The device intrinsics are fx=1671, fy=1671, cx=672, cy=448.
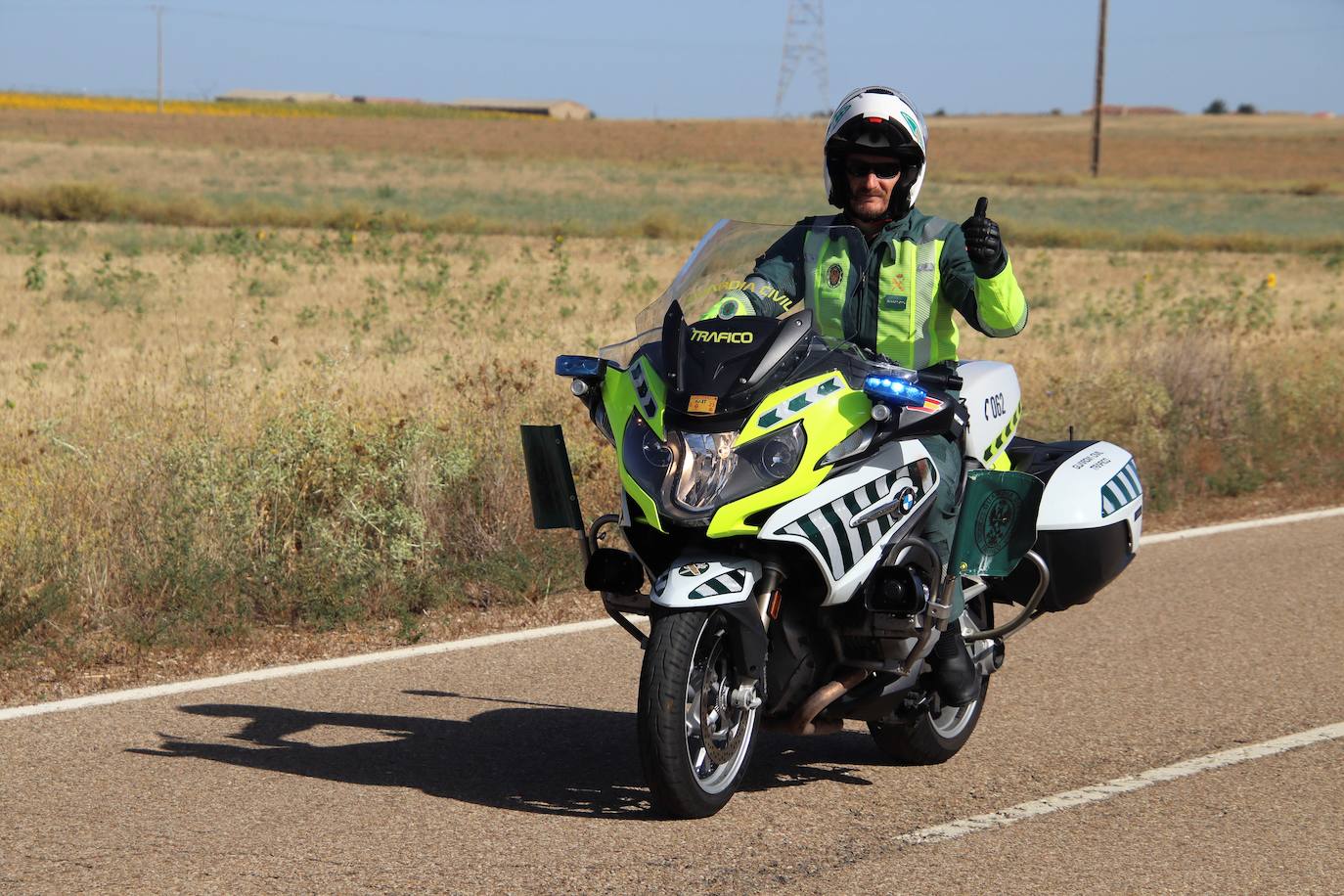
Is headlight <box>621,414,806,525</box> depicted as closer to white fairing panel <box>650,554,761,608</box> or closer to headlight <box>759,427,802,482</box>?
headlight <box>759,427,802,482</box>

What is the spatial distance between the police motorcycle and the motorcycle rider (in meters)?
0.08

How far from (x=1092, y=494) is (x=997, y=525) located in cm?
57

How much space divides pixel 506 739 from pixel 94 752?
1374 millimetres

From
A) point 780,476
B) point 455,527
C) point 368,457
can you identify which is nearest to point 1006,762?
point 780,476

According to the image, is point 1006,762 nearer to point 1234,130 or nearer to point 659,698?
point 659,698

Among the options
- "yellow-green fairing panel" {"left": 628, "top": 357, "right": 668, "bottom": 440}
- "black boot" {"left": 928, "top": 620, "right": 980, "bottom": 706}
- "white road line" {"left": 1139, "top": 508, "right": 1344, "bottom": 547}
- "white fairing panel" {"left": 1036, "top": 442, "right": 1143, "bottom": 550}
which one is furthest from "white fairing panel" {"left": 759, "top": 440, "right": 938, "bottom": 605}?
"white road line" {"left": 1139, "top": 508, "right": 1344, "bottom": 547}

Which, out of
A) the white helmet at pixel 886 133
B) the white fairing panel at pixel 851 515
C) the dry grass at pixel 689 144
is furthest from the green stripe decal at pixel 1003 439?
the dry grass at pixel 689 144

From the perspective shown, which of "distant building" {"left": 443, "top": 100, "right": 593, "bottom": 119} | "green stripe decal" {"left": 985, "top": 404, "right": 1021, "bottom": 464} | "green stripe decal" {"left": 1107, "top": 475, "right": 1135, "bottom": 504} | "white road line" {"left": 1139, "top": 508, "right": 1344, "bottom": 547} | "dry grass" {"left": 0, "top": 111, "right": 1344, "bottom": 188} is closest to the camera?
"green stripe decal" {"left": 985, "top": 404, "right": 1021, "bottom": 464}

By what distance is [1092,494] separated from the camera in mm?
5652

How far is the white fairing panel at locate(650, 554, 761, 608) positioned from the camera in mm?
4566

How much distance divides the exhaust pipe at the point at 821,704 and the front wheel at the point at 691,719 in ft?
0.44

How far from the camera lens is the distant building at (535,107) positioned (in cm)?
16700

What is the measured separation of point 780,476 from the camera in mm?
4617

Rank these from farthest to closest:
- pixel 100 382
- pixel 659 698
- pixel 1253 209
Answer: pixel 1253 209, pixel 100 382, pixel 659 698
